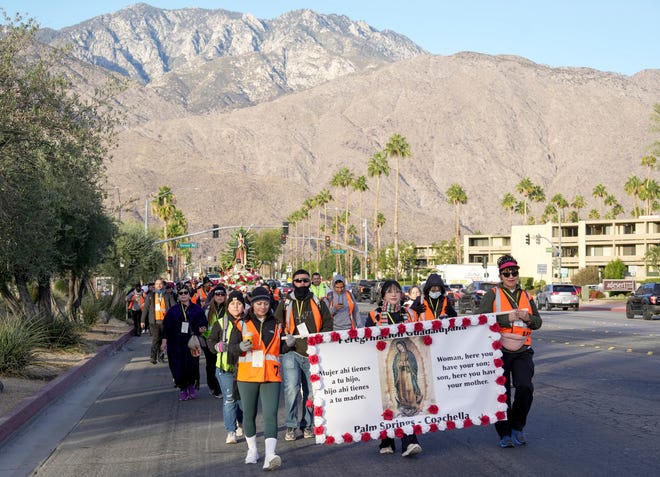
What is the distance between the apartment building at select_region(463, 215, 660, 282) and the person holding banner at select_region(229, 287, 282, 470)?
9133cm

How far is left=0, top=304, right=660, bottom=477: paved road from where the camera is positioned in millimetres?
9586

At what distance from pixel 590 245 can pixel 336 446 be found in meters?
106

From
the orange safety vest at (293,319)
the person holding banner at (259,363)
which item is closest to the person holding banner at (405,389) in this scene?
the person holding banner at (259,363)

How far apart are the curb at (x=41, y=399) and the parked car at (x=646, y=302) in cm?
2495

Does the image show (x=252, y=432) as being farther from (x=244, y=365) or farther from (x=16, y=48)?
(x=16, y=48)

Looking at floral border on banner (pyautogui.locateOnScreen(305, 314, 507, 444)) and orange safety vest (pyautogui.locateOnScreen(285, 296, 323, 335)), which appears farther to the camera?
orange safety vest (pyautogui.locateOnScreen(285, 296, 323, 335))

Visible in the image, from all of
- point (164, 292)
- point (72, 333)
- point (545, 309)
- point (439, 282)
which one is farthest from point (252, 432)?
point (545, 309)

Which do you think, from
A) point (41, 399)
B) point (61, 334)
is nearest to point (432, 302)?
point (41, 399)

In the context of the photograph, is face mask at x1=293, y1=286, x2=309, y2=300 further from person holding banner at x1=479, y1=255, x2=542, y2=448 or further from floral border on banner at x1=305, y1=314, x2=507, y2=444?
person holding banner at x1=479, y1=255, x2=542, y2=448

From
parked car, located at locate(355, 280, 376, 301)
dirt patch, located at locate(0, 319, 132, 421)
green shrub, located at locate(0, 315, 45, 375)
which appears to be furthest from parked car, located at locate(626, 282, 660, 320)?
parked car, located at locate(355, 280, 376, 301)

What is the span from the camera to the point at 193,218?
623ft

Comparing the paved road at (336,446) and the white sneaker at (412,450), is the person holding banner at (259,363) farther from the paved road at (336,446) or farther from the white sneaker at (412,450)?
the white sneaker at (412,450)

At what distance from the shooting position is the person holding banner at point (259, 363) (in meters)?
9.83

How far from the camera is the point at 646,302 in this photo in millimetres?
41219
